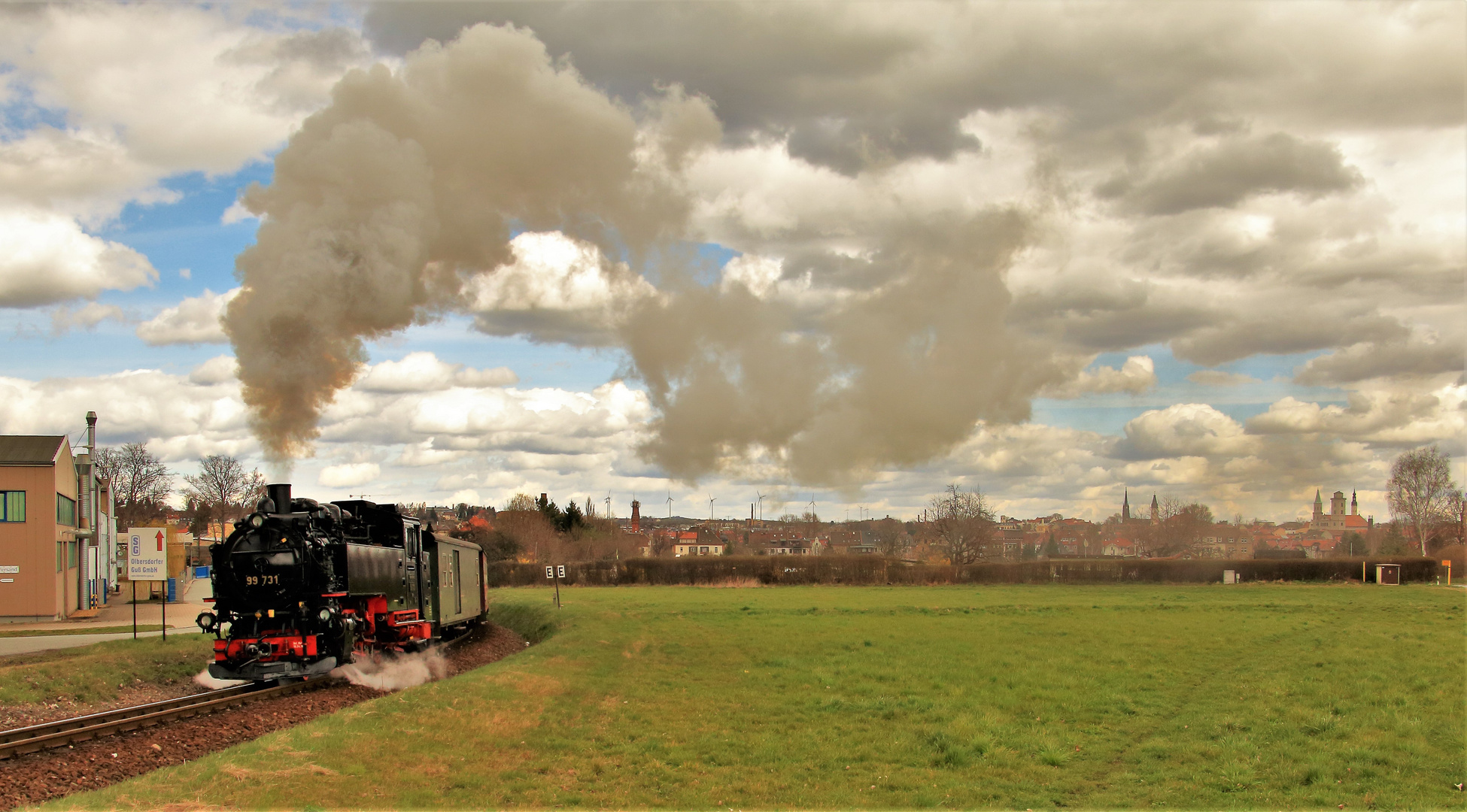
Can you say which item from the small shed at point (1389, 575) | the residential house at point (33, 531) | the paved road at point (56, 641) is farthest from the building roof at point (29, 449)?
the small shed at point (1389, 575)

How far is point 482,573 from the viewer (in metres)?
36.8

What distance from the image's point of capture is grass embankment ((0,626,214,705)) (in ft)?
60.3

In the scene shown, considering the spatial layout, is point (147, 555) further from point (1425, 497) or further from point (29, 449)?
point (1425, 497)

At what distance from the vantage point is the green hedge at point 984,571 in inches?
2697

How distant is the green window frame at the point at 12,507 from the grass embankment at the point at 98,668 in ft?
56.0

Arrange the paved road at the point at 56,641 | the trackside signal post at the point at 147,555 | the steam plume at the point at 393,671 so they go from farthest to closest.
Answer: the paved road at the point at 56,641
the trackside signal post at the point at 147,555
the steam plume at the point at 393,671

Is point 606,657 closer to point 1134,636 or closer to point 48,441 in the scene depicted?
point 1134,636

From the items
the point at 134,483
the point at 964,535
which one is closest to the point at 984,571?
the point at 964,535

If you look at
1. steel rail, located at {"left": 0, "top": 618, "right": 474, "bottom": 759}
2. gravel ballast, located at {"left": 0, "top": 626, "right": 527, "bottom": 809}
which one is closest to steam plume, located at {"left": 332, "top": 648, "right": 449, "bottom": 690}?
gravel ballast, located at {"left": 0, "top": 626, "right": 527, "bottom": 809}

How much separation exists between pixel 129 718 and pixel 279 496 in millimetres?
5529

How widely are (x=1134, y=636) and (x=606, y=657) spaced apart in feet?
50.6

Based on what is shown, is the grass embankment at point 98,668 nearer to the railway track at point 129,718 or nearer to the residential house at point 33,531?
the railway track at point 129,718

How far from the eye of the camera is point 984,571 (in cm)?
6956

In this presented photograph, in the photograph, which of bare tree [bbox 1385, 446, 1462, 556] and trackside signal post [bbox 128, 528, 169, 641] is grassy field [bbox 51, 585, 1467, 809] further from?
bare tree [bbox 1385, 446, 1462, 556]
